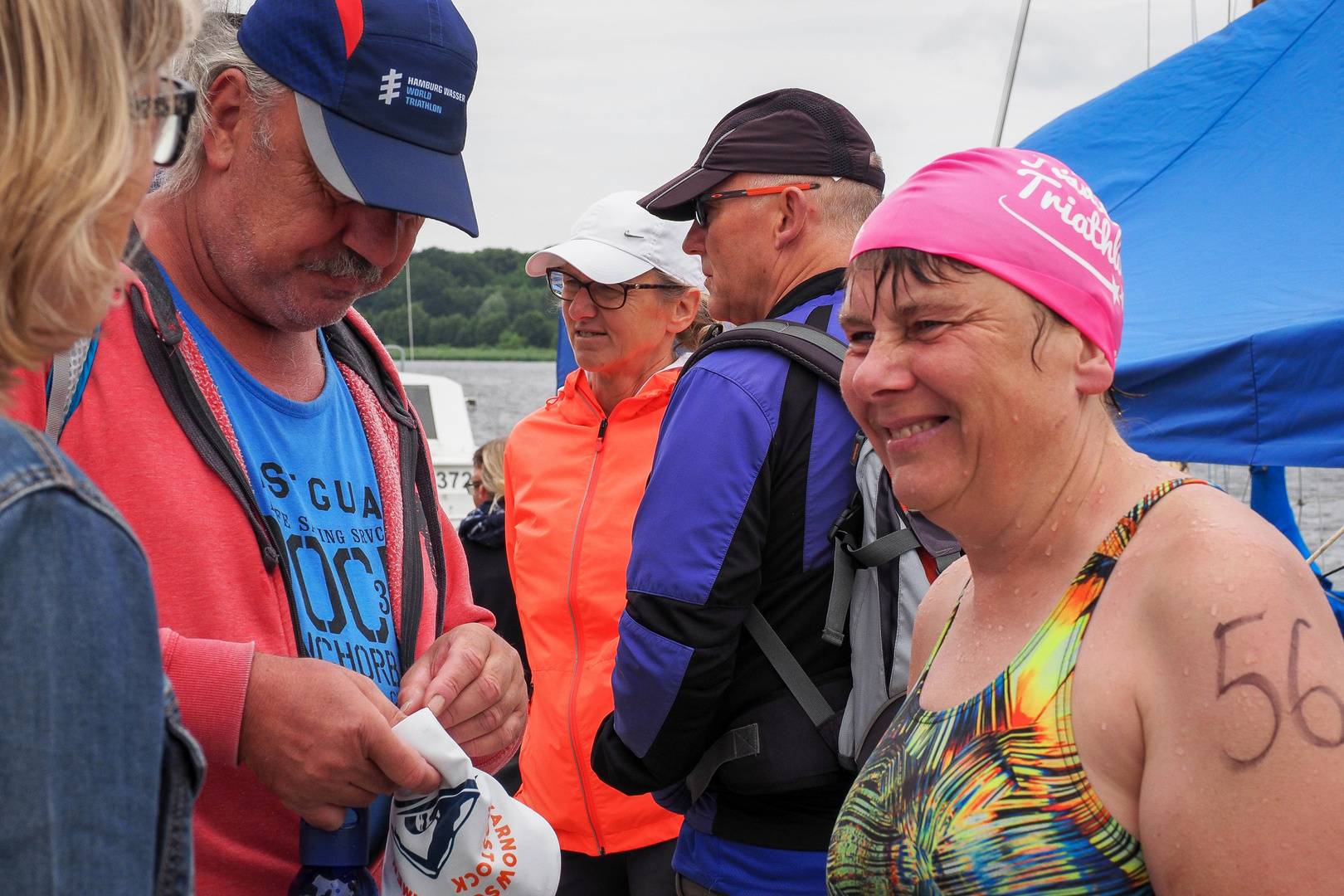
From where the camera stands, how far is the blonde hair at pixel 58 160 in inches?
29.6

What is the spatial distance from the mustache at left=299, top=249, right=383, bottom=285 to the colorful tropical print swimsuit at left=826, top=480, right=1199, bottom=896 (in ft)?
3.82

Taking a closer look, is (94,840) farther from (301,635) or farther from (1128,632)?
(1128,632)

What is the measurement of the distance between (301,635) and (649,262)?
224 cm

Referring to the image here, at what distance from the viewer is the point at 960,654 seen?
5.16 feet

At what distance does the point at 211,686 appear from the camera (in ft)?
4.44

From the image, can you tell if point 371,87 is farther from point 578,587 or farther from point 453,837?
point 578,587

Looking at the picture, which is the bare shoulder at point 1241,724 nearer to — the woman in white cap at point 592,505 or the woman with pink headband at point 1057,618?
the woman with pink headband at point 1057,618

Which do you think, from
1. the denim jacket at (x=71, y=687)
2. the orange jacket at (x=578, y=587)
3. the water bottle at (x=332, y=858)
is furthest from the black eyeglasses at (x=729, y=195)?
the denim jacket at (x=71, y=687)

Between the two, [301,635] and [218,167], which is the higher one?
[218,167]

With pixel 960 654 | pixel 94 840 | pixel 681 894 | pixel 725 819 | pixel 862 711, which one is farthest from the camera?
pixel 681 894

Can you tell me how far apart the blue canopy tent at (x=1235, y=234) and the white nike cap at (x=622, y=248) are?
152cm

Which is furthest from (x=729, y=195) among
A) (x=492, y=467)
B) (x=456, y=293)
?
Answer: (x=456, y=293)

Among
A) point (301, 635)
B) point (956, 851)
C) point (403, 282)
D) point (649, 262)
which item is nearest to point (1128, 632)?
point (956, 851)

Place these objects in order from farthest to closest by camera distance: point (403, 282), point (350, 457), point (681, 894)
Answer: point (403, 282), point (681, 894), point (350, 457)
